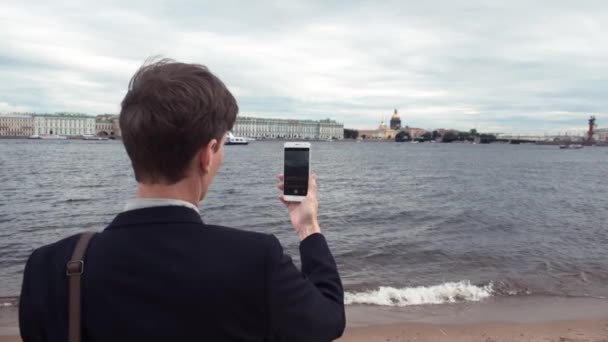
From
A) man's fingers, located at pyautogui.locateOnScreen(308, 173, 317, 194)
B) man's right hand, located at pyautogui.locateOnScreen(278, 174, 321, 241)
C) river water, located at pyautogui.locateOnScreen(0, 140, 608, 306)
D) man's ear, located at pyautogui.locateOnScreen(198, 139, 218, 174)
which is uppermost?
man's ear, located at pyautogui.locateOnScreen(198, 139, 218, 174)

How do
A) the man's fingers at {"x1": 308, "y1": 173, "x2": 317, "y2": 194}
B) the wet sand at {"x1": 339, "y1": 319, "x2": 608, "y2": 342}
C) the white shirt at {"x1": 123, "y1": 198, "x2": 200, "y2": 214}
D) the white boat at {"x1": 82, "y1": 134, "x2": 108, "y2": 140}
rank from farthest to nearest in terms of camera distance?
1. the white boat at {"x1": 82, "y1": 134, "x2": 108, "y2": 140}
2. the wet sand at {"x1": 339, "y1": 319, "x2": 608, "y2": 342}
3. the man's fingers at {"x1": 308, "y1": 173, "x2": 317, "y2": 194}
4. the white shirt at {"x1": 123, "y1": 198, "x2": 200, "y2": 214}

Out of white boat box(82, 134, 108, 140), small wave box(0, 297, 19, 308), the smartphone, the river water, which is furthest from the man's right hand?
white boat box(82, 134, 108, 140)

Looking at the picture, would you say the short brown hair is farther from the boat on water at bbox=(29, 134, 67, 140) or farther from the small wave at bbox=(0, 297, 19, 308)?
the boat on water at bbox=(29, 134, 67, 140)

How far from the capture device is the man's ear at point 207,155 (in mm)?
1488

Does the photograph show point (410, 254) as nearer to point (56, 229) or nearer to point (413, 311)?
point (413, 311)

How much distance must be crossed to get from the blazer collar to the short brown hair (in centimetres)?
10

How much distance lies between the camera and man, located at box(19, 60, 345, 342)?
132 cm

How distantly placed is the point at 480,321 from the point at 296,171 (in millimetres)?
7016

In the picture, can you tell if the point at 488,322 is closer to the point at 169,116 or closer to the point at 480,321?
the point at 480,321

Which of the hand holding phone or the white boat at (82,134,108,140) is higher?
the hand holding phone

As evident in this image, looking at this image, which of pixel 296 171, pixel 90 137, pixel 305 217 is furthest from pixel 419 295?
pixel 90 137

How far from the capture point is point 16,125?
529 ft

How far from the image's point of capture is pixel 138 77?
1490mm

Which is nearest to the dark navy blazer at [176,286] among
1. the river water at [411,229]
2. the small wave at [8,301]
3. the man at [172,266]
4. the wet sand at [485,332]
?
the man at [172,266]
